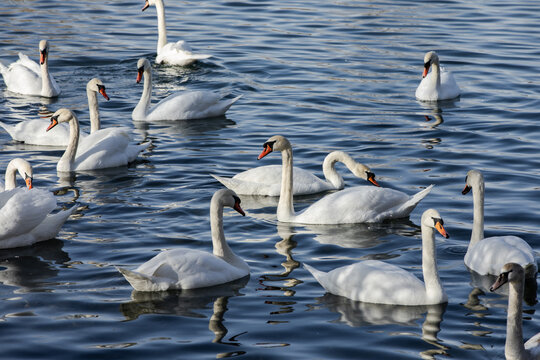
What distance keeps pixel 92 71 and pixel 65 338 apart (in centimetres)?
1157

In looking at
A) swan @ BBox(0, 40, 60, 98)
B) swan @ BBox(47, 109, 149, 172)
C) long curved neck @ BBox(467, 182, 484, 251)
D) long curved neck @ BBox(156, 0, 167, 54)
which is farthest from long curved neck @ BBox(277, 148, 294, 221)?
long curved neck @ BBox(156, 0, 167, 54)

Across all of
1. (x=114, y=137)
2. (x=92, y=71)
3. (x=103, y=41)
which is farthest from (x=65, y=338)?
(x=103, y=41)

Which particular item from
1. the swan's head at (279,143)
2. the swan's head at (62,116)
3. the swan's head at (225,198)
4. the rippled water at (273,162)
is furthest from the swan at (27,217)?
the swan's head at (62,116)

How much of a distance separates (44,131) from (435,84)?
672cm

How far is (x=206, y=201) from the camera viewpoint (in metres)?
12.2

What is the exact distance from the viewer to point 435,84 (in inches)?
682

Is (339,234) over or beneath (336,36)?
beneath

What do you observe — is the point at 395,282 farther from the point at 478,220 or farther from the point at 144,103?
the point at 144,103

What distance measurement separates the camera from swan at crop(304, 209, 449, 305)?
8.90m

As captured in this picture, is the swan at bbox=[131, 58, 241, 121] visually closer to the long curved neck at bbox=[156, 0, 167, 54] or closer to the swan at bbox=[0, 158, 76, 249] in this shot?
the long curved neck at bbox=[156, 0, 167, 54]

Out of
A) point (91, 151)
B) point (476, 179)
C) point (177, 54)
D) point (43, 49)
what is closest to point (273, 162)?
point (91, 151)

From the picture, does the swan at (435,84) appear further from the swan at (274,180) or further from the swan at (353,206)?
the swan at (353,206)

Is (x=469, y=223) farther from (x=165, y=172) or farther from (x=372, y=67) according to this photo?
(x=372, y=67)

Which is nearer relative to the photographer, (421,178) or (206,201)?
(206,201)
